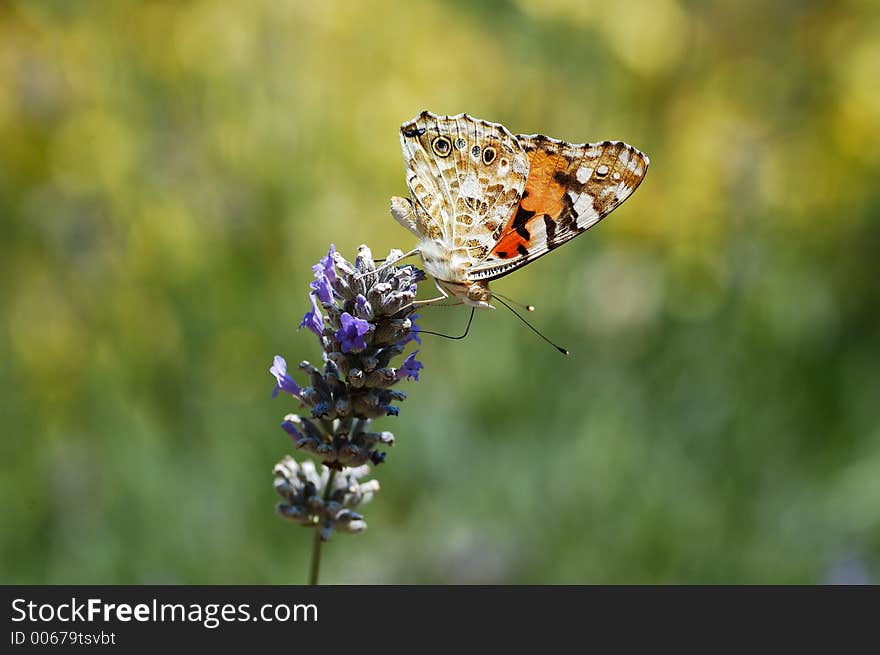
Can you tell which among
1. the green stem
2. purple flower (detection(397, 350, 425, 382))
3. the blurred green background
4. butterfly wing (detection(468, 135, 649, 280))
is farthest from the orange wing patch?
the blurred green background

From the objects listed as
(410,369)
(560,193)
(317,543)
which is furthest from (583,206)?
(317,543)

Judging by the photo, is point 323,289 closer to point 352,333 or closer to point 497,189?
point 352,333

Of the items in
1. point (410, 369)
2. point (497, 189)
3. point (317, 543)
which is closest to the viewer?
point (317, 543)

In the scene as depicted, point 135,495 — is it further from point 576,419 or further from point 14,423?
point 576,419

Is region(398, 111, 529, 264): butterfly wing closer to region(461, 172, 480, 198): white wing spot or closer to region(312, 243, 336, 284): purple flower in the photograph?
region(461, 172, 480, 198): white wing spot

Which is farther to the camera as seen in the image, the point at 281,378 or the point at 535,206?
the point at 535,206

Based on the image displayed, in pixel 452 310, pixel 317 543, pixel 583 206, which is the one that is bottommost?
pixel 317 543

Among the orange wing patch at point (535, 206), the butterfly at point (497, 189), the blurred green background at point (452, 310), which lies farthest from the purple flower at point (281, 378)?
the blurred green background at point (452, 310)
